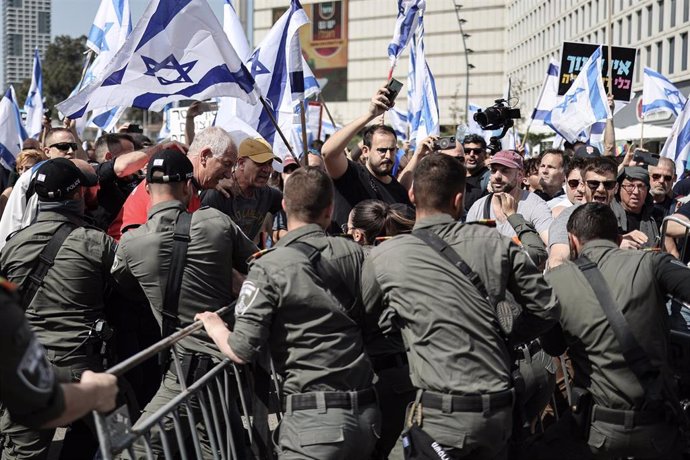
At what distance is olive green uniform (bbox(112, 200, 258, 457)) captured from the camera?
15.3 feet

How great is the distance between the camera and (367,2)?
332ft

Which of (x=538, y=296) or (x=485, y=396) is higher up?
(x=538, y=296)

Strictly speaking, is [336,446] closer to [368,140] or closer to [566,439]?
[566,439]

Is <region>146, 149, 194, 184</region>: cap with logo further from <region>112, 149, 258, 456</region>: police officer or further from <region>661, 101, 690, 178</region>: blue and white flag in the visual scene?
<region>661, 101, 690, 178</region>: blue and white flag

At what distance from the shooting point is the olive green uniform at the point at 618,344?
443 cm

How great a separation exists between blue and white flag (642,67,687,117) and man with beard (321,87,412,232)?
8765 mm

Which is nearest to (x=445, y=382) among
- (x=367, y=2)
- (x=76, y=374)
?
(x=76, y=374)

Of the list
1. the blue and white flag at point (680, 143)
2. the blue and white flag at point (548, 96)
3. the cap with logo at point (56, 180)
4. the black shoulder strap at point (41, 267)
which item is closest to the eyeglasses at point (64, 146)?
the cap with logo at point (56, 180)

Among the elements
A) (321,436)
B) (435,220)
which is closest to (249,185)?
(435,220)

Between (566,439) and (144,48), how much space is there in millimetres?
3809

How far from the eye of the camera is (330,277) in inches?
162

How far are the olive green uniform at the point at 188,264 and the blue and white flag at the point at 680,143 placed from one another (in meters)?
7.34

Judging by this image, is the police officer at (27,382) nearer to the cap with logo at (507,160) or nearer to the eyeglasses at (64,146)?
the cap with logo at (507,160)

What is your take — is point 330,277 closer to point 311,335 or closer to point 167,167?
point 311,335
